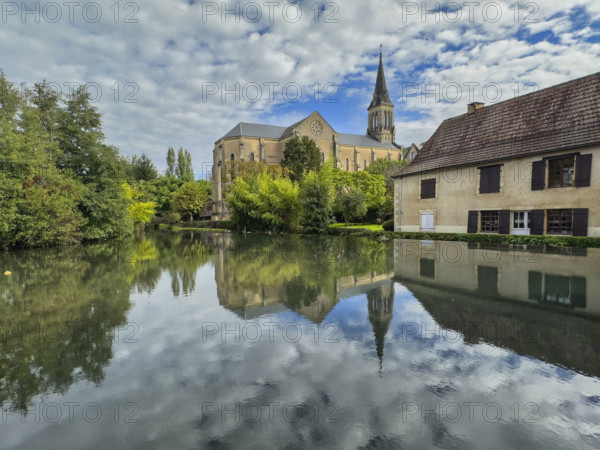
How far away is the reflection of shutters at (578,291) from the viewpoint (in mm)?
5936

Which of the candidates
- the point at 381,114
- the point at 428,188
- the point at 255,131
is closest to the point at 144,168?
the point at 255,131

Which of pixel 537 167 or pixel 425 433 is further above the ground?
pixel 537 167

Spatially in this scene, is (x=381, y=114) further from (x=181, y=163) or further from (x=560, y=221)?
(x=560, y=221)

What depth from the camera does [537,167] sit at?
16.6m

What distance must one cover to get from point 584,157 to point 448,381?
1716 cm

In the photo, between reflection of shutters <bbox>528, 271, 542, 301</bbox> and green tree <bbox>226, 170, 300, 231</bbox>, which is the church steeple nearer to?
green tree <bbox>226, 170, 300, 231</bbox>

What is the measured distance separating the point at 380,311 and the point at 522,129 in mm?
17970

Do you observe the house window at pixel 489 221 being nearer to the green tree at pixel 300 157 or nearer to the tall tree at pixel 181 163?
the green tree at pixel 300 157

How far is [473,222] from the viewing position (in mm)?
19094

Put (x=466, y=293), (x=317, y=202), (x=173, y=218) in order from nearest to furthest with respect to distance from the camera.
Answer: (x=466, y=293), (x=317, y=202), (x=173, y=218)

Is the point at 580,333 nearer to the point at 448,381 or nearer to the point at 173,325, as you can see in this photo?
the point at 448,381

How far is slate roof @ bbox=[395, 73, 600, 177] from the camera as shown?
15.8 meters

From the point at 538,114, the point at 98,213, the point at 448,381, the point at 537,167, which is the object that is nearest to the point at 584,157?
the point at 537,167

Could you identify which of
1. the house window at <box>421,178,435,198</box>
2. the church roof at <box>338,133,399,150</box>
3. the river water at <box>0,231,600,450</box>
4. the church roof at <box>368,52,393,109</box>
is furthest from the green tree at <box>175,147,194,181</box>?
the river water at <box>0,231,600,450</box>
